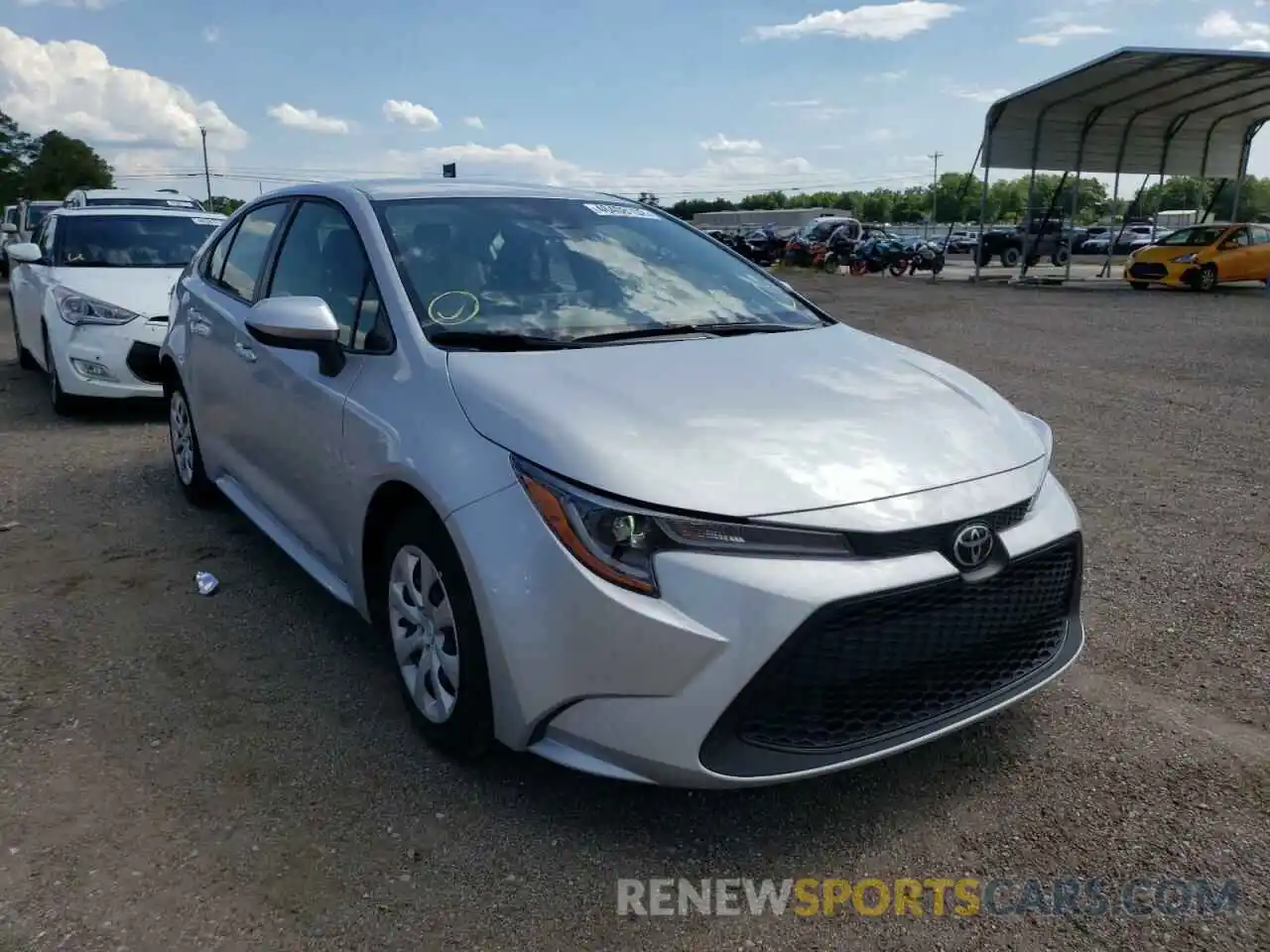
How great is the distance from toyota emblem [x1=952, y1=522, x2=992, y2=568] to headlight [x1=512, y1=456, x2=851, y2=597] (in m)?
0.30

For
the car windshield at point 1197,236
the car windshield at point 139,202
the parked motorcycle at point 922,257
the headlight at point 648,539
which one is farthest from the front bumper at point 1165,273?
the headlight at point 648,539

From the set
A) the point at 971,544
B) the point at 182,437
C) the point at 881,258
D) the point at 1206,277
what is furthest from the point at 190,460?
the point at 881,258

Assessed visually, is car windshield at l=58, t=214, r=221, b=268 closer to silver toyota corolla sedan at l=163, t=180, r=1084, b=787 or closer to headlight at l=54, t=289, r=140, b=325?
headlight at l=54, t=289, r=140, b=325

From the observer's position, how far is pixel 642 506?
7.76ft

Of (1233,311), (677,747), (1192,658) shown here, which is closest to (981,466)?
(677,747)

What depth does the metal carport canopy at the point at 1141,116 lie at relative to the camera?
66.8 ft

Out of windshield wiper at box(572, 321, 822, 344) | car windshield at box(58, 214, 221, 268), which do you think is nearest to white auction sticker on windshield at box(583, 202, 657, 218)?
windshield wiper at box(572, 321, 822, 344)

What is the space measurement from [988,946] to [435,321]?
86.8 inches

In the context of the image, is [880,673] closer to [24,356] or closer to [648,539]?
[648,539]

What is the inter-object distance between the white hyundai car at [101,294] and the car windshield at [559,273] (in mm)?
4550

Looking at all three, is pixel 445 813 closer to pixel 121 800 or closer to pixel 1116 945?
pixel 121 800

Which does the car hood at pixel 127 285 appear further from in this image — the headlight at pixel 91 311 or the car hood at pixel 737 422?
the car hood at pixel 737 422

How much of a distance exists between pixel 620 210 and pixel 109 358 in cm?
478

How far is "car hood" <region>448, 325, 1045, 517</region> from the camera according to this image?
2434mm
